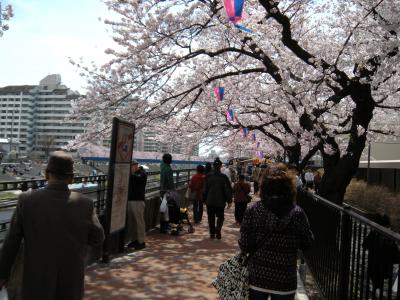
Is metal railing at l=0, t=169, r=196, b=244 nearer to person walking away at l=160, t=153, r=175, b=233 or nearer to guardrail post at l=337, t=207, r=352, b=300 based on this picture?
person walking away at l=160, t=153, r=175, b=233

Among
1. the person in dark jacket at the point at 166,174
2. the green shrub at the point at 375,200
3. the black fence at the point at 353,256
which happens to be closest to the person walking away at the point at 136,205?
the person in dark jacket at the point at 166,174

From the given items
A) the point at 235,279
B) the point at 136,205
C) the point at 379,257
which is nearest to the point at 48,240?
the point at 235,279

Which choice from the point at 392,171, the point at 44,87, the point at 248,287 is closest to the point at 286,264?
the point at 248,287

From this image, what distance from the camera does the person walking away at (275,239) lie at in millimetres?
3273

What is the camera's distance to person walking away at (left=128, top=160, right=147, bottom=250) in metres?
8.59

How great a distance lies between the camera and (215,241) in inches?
400

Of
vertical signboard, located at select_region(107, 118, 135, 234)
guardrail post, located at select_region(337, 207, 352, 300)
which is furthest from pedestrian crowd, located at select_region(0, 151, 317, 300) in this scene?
vertical signboard, located at select_region(107, 118, 135, 234)

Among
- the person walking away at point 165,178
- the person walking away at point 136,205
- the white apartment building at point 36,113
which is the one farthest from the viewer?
the white apartment building at point 36,113

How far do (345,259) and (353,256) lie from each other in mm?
151

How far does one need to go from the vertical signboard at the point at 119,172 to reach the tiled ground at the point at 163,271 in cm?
69

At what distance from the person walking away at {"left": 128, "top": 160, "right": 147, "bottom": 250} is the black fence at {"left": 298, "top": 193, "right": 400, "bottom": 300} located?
3.54 m

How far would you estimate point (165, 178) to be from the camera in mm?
10367

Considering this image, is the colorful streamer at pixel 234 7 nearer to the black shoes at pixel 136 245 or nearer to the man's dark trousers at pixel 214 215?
the man's dark trousers at pixel 214 215

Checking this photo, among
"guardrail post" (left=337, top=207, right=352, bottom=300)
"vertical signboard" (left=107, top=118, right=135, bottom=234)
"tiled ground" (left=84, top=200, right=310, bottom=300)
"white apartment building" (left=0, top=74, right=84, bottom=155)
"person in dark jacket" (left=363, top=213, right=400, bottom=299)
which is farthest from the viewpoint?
"white apartment building" (left=0, top=74, right=84, bottom=155)
